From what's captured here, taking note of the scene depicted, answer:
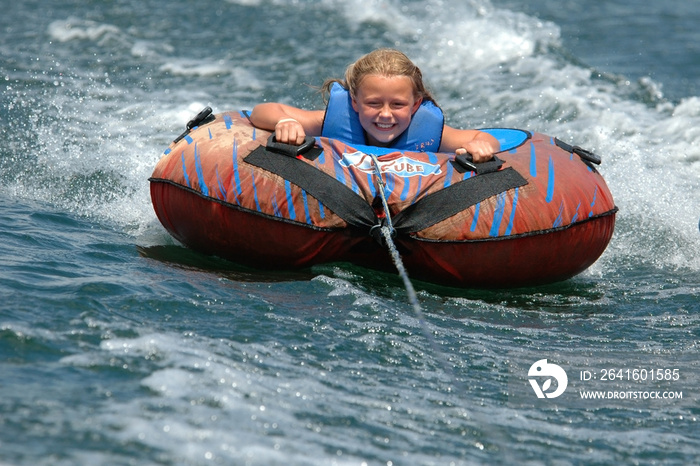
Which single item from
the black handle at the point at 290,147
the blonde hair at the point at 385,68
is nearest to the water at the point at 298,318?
the black handle at the point at 290,147

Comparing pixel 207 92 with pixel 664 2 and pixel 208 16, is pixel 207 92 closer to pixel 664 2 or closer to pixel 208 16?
pixel 208 16

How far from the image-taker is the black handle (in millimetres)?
4355

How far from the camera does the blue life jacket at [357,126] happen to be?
16.2ft

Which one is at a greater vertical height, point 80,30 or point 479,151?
point 80,30

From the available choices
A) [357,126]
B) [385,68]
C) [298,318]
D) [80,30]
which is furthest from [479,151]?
[80,30]

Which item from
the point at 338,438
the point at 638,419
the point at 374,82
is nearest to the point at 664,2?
the point at 374,82

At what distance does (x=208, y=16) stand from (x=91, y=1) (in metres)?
1.35

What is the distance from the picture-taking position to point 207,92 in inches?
325

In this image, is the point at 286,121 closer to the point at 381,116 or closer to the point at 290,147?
the point at 290,147

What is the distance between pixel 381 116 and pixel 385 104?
66 millimetres

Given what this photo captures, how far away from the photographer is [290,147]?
4.38 meters
